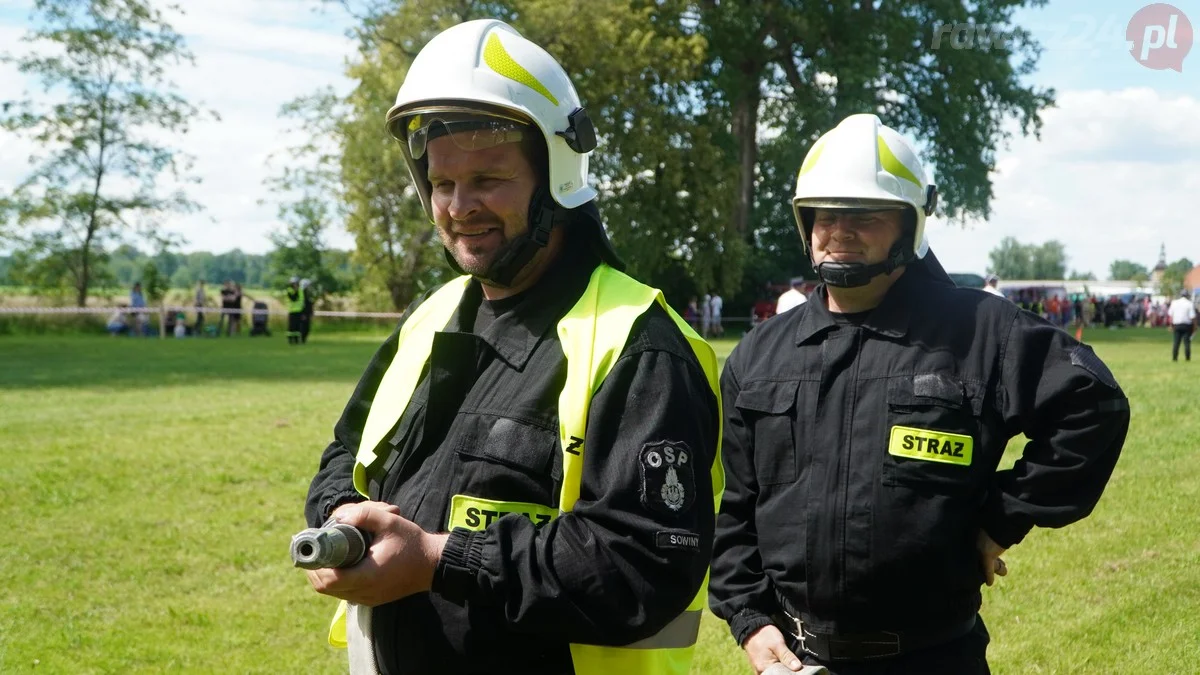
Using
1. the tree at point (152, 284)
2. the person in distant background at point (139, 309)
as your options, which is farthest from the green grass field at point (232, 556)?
the tree at point (152, 284)

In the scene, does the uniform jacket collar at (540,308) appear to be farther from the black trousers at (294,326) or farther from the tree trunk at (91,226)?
the tree trunk at (91,226)

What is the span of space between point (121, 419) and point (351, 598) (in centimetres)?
1215

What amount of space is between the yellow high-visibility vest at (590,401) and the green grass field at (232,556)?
3738 millimetres

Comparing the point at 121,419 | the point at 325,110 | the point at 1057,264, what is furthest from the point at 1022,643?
the point at 1057,264

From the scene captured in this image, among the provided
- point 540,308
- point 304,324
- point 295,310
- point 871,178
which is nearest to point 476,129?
point 540,308

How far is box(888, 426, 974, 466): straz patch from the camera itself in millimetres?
3111

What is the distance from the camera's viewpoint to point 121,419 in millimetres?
12977

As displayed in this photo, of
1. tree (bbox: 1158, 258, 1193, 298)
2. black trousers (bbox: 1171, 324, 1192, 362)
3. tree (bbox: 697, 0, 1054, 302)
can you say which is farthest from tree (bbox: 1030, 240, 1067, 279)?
black trousers (bbox: 1171, 324, 1192, 362)

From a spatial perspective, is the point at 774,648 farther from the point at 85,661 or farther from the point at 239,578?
the point at 239,578

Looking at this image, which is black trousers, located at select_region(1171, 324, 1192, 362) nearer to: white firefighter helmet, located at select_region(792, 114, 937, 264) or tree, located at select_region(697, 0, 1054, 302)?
tree, located at select_region(697, 0, 1054, 302)

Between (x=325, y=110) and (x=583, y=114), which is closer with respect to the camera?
(x=583, y=114)

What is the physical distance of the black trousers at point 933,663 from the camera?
3066mm

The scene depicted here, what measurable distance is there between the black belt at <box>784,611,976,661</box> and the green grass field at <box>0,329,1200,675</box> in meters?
2.63

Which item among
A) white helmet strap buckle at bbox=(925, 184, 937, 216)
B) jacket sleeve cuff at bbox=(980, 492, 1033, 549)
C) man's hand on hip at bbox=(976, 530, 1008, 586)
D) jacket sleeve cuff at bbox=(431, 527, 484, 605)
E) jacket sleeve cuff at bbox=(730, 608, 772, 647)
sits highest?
white helmet strap buckle at bbox=(925, 184, 937, 216)
